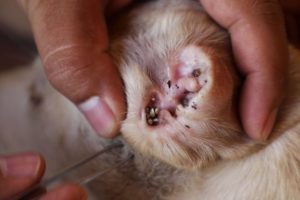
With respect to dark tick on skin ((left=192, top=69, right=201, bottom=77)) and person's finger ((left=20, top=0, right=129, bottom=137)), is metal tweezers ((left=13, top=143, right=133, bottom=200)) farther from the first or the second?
dark tick on skin ((left=192, top=69, right=201, bottom=77))

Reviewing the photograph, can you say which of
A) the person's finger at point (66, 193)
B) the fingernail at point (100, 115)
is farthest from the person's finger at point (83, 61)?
the person's finger at point (66, 193)

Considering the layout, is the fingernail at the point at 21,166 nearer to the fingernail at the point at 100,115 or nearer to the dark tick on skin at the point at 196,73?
the fingernail at the point at 100,115

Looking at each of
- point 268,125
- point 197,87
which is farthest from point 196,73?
point 268,125

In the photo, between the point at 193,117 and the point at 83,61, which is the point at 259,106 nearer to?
the point at 193,117

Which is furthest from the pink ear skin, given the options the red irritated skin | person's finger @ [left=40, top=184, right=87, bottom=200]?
person's finger @ [left=40, top=184, right=87, bottom=200]

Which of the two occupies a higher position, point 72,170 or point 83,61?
point 83,61

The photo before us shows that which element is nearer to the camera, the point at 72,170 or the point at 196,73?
the point at 196,73

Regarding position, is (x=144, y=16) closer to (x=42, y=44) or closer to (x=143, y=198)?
Result: (x=42, y=44)
